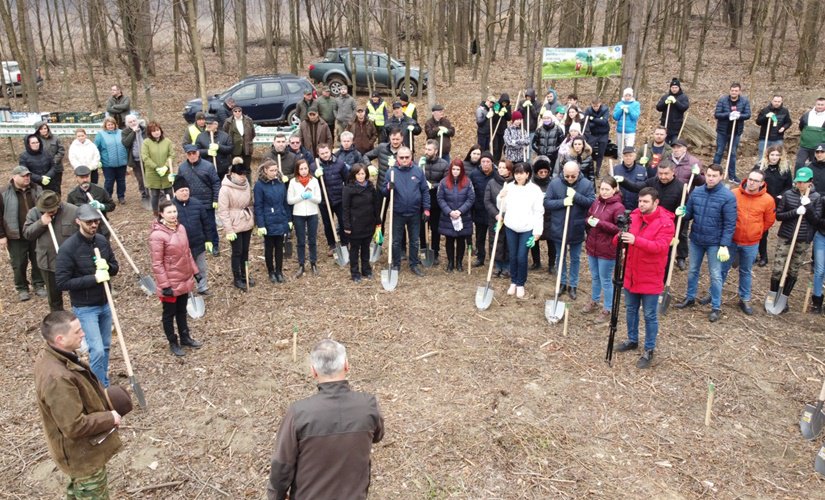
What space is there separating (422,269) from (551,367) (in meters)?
3.02

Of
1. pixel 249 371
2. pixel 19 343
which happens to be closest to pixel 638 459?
pixel 249 371

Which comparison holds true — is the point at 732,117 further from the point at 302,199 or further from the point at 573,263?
the point at 302,199

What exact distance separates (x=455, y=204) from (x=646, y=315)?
124 inches

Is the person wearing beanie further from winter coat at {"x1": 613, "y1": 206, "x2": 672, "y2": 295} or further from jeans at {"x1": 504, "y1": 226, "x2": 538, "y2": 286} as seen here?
winter coat at {"x1": 613, "y1": 206, "x2": 672, "y2": 295}

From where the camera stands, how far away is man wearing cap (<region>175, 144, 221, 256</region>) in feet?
27.9

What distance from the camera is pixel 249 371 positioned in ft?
21.8

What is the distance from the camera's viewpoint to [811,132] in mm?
10797

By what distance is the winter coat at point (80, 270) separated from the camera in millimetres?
5688

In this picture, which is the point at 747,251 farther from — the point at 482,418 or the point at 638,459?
the point at 482,418

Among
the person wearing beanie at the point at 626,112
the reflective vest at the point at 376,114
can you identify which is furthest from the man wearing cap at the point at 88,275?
the person wearing beanie at the point at 626,112

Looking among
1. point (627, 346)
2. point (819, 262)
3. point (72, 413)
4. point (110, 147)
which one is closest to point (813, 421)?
point (627, 346)

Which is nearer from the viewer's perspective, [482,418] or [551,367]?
[482,418]

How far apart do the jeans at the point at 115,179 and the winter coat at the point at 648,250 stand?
905 centimetres

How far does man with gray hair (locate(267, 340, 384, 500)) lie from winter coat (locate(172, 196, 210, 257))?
16.1 feet
